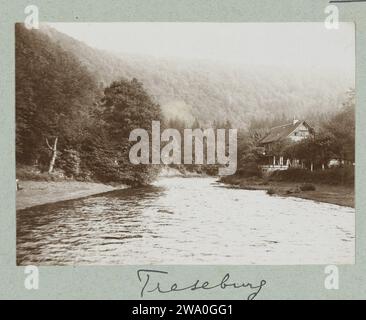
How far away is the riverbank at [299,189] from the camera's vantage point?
245 inches

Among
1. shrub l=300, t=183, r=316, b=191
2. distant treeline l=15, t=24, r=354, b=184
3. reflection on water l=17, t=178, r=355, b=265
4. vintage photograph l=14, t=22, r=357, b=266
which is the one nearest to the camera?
reflection on water l=17, t=178, r=355, b=265

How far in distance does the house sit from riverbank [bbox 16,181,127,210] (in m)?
2.10

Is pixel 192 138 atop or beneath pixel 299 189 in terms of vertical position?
atop

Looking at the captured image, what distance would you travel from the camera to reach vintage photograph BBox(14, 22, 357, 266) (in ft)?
19.9

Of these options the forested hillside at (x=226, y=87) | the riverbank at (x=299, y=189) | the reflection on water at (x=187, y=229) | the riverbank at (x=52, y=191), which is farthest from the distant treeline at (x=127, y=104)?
Result: the reflection on water at (x=187, y=229)

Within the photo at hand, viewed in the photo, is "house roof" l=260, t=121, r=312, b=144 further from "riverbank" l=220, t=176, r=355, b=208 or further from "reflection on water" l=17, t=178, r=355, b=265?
"reflection on water" l=17, t=178, r=355, b=265

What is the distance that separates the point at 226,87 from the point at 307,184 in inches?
70.7

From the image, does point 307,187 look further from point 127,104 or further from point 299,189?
point 127,104

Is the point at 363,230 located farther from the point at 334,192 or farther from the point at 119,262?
the point at 119,262

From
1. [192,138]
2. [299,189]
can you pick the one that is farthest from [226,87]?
[299,189]

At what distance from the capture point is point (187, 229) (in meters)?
6.04

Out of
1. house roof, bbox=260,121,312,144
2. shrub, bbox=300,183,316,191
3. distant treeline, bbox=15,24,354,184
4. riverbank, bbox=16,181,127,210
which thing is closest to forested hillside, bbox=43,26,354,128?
distant treeline, bbox=15,24,354,184

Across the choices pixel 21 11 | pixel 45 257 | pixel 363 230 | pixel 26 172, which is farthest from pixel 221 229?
pixel 21 11

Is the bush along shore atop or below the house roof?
below
